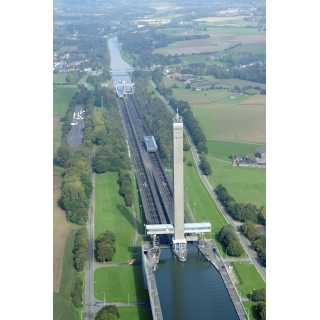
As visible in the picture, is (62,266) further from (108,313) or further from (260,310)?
(260,310)

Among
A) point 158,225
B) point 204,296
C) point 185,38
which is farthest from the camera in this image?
point 185,38

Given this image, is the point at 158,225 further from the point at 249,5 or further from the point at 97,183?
the point at 249,5

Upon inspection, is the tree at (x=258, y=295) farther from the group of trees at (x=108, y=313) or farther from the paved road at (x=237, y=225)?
the group of trees at (x=108, y=313)

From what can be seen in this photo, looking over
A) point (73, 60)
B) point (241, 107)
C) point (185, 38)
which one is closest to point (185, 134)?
point (241, 107)

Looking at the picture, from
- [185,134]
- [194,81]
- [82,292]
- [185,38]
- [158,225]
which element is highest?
[185,38]

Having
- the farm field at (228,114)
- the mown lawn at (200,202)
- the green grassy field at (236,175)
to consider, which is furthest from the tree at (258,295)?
the farm field at (228,114)

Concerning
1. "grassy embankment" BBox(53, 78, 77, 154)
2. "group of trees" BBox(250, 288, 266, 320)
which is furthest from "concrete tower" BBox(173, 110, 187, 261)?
"grassy embankment" BBox(53, 78, 77, 154)

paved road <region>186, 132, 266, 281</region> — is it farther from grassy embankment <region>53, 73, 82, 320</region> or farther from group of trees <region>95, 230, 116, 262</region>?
grassy embankment <region>53, 73, 82, 320</region>
